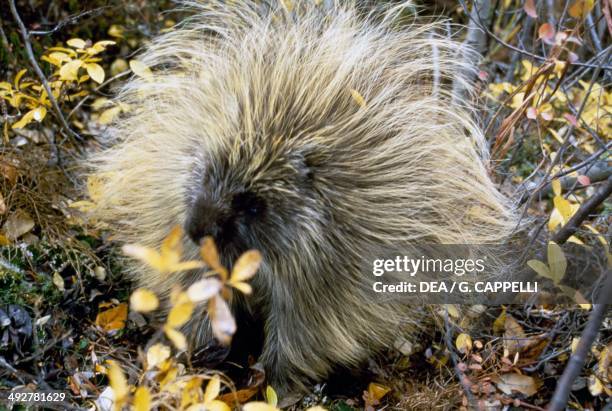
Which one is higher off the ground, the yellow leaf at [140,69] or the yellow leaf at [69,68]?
the yellow leaf at [69,68]

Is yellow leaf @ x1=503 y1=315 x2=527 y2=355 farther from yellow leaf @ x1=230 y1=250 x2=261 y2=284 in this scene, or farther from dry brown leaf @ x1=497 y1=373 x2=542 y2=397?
yellow leaf @ x1=230 y1=250 x2=261 y2=284

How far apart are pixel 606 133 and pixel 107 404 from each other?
2491 millimetres

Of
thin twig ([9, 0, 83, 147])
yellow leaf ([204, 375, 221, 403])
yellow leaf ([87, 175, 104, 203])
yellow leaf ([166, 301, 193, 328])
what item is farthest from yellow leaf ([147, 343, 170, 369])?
thin twig ([9, 0, 83, 147])

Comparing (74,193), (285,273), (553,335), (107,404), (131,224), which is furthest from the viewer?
(74,193)

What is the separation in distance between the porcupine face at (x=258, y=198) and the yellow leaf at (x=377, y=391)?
0.61 metres

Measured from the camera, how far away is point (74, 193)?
9.35 ft

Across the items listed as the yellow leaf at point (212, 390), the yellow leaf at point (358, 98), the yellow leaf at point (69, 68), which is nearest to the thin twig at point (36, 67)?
the yellow leaf at point (69, 68)

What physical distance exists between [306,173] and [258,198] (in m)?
0.17

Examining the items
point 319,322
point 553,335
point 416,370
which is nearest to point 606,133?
point 553,335

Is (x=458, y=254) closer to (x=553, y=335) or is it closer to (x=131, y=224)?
(x=553, y=335)

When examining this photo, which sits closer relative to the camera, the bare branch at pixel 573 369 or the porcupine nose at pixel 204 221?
the bare branch at pixel 573 369

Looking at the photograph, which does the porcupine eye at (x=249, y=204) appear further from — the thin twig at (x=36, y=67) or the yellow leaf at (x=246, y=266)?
the thin twig at (x=36, y=67)

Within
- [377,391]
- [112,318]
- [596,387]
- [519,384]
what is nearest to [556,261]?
[596,387]

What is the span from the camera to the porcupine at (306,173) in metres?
2.03
